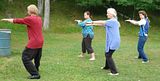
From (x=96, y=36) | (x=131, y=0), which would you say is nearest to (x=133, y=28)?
(x=131, y=0)

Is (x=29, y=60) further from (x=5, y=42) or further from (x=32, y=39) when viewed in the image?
(x=5, y=42)

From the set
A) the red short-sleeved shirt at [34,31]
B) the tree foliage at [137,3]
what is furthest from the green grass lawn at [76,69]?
the tree foliage at [137,3]

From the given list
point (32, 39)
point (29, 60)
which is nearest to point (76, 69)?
point (29, 60)

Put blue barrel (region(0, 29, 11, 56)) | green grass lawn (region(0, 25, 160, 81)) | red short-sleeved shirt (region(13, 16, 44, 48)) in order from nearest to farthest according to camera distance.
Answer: red short-sleeved shirt (region(13, 16, 44, 48))
green grass lawn (region(0, 25, 160, 81))
blue barrel (region(0, 29, 11, 56))

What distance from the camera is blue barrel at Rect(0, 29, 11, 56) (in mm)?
13195

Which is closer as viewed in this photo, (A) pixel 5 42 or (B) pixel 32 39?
(B) pixel 32 39

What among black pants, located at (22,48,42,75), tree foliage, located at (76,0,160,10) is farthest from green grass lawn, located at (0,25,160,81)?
tree foliage, located at (76,0,160,10)

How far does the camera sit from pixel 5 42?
1338 centimetres

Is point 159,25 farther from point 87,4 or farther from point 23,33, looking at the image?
point 23,33

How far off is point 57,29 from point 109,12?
18955 millimetres

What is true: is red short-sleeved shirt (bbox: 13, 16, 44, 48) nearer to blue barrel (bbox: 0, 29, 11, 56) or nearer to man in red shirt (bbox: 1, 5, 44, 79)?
man in red shirt (bbox: 1, 5, 44, 79)

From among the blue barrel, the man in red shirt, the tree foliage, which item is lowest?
the tree foliage

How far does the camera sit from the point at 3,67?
11.4 meters

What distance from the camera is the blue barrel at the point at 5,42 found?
13195 millimetres
